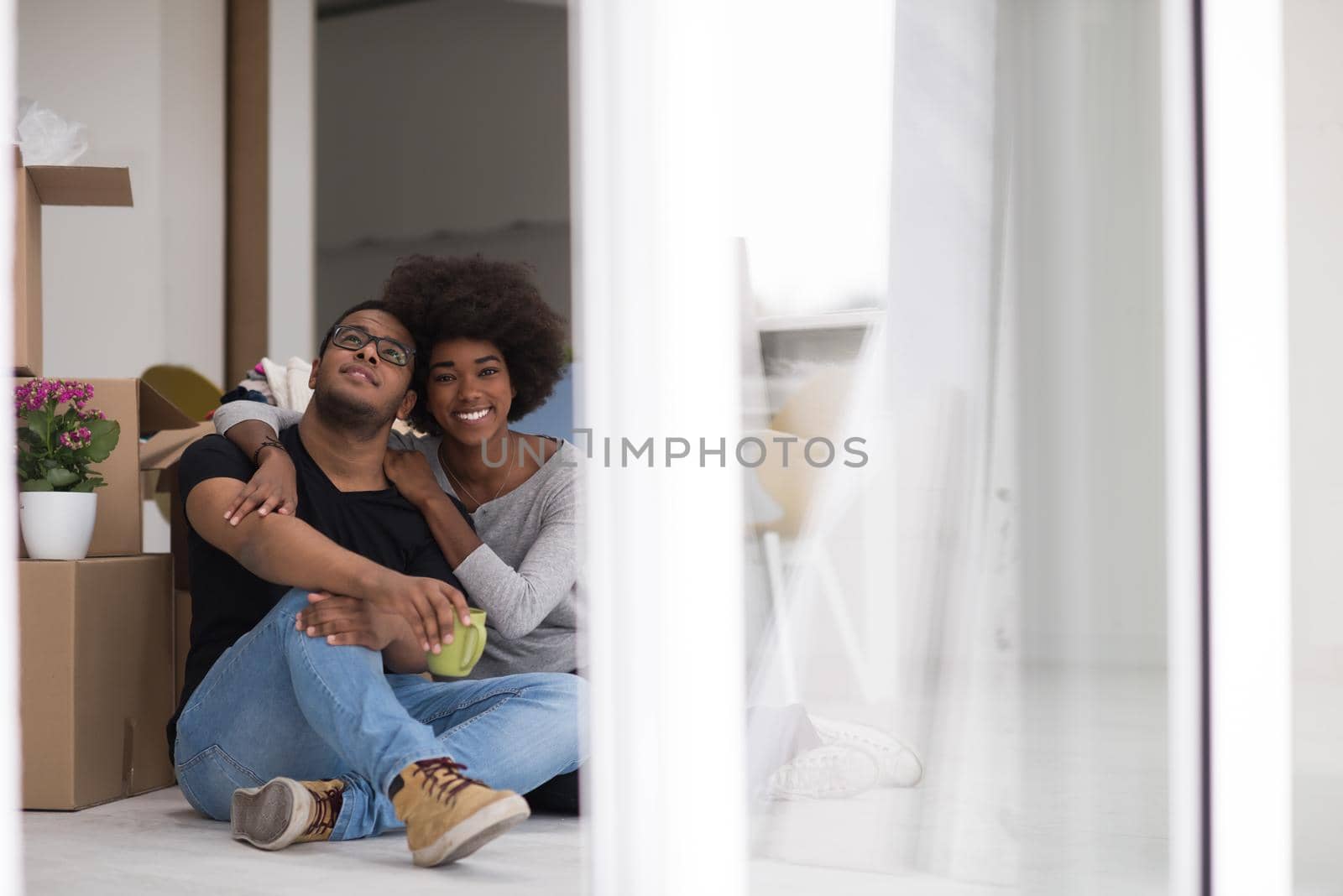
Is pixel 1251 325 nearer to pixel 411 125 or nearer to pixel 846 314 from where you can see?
pixel 846 314

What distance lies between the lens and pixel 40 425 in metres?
1.83

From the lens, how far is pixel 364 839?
153 cm

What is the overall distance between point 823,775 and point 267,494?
876 millimetres

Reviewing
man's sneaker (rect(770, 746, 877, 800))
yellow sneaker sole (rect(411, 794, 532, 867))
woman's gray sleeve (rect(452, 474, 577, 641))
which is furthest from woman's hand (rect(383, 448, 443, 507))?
man's sneaker (rect(770, 746, 877, 800))

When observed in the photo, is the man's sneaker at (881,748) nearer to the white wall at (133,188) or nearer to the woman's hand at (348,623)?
the woman's hand at (348,623)

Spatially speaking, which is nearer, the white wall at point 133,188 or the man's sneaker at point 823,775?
the man's sneaker at point 823,775

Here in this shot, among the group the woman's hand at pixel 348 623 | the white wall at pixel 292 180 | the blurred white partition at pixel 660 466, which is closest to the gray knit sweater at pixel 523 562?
the woman's hand at pixel 348 623

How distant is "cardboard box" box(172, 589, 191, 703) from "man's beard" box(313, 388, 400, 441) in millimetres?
528

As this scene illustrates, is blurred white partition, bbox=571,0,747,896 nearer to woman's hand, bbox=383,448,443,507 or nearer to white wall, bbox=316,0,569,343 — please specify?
woman's hand, bbox=383,448,443,507

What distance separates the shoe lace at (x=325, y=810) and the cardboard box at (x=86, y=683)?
0.49m

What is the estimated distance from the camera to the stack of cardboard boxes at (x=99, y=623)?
175cm

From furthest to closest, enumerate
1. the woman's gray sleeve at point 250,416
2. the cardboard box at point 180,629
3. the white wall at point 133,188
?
the white wall at point 133,188 < the cardboard box at point 180,629 < the woman's gray sleeve at point 250,416

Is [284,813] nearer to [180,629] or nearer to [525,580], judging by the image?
[525,580]

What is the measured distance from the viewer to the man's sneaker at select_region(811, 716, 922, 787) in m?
0.95
